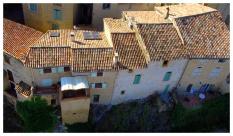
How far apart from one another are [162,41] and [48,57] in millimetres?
13558

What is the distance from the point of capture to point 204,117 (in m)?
48.3

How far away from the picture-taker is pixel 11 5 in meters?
54.9

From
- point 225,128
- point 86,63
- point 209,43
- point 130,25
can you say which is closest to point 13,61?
point 86,63

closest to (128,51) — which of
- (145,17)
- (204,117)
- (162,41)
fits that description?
(162,41)

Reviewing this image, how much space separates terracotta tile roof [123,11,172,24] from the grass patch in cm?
1162

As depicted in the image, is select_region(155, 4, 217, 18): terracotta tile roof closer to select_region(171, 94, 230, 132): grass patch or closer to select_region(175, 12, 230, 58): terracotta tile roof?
select_region(175, 12, 230, 58): terracotta tile roof

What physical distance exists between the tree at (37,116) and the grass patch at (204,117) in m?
16.1

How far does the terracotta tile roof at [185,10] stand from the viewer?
44959 millimetres

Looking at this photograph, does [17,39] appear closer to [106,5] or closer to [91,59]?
[91,59]

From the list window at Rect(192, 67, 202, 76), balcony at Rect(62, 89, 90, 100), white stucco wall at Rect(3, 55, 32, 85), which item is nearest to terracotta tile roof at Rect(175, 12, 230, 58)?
window at Rect(192, 67, 202, 76)

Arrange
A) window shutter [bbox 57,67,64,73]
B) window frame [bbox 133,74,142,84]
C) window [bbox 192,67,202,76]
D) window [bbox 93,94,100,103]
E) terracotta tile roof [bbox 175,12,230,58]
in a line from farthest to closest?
1. window [bbox 192,67,202,76]
2. window [bbox 93,94,100,103]
3. window frame [bbox 133,74,142,84]
4. terracotta tile roof [bbox 175,12,230,58]
5. window shutter [bbox 57,67,64,73]

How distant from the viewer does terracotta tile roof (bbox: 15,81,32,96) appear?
141 feet

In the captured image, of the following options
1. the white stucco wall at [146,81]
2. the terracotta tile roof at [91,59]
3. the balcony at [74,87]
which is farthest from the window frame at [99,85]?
the terracotta tile roof at [91,59]

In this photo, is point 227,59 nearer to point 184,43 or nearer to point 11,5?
point 184,43
